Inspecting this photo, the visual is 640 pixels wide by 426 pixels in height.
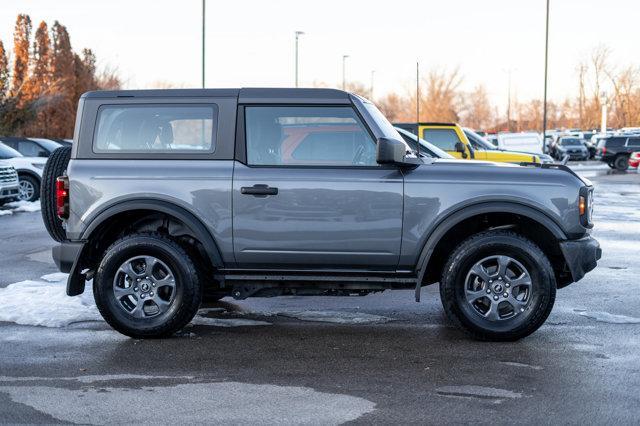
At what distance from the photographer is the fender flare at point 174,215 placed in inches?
260

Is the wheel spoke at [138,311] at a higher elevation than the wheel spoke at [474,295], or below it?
below

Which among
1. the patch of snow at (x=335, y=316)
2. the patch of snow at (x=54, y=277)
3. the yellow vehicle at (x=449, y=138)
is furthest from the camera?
the yellow vehicle at (x=449, y=138)

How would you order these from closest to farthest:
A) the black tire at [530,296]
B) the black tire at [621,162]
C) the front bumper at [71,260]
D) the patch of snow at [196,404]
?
the patch of snow at [196,404] → the black tire at [530,296] → the front bumper at [71,260] → the black tire at [621,162]

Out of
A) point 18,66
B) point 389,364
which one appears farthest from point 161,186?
point 18,66

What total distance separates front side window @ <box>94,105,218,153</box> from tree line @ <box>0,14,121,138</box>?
30.4 metres

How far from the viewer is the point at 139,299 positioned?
22.0ft

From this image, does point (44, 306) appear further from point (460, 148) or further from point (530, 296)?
point (460, 148)

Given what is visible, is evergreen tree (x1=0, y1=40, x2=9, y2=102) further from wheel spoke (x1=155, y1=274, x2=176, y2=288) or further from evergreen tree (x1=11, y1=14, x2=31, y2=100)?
wheel spoke (x1=155, y1=274, x2=176, y2=288)

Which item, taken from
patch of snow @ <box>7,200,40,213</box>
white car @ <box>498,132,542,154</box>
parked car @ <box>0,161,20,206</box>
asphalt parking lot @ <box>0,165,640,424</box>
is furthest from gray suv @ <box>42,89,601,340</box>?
white car @ <box>498,132,542,154</box>

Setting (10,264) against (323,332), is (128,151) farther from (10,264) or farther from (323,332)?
(10,264)

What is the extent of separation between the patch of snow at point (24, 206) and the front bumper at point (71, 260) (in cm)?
1270

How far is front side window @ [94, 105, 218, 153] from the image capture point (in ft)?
22.3

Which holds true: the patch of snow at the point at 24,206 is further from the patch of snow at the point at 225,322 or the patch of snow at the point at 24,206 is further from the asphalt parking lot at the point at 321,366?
the patch of snow at the point at 225,322

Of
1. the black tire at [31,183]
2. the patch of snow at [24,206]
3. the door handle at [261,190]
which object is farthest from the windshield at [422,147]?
the black tire at [31,183]
